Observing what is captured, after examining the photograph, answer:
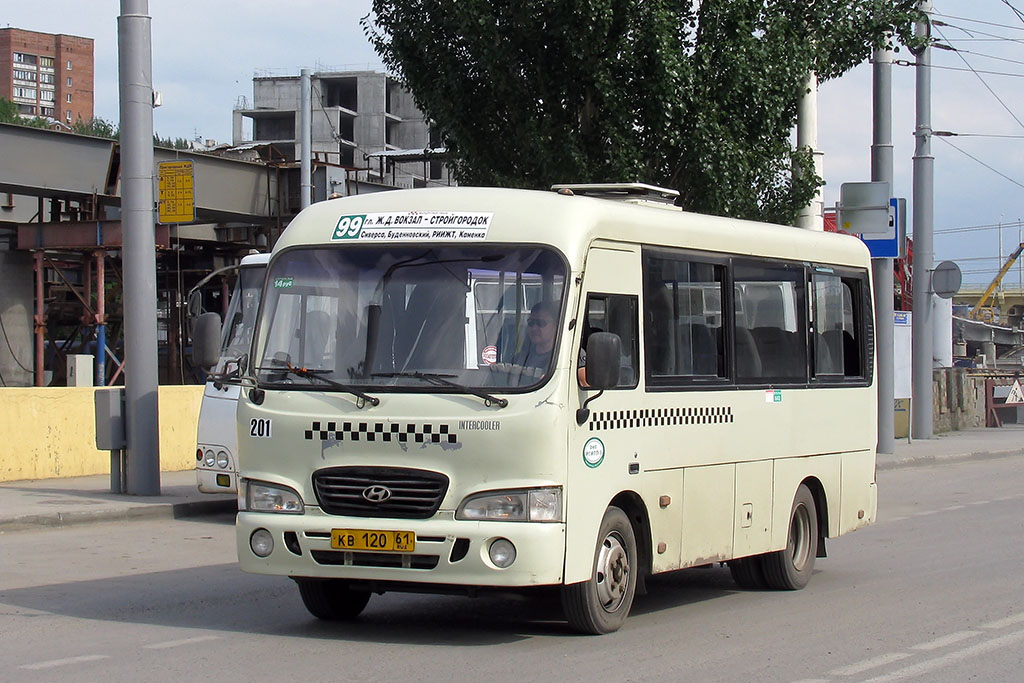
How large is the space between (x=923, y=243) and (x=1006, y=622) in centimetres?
→ 2133

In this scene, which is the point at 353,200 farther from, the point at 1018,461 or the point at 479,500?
the point at 1018,461

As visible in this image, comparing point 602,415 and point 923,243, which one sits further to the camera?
point 923,243

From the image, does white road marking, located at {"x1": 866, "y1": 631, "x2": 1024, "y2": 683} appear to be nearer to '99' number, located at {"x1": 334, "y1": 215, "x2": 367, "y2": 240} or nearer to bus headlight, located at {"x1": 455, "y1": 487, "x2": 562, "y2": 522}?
bus headlight, located at {"x1": 455, "y1": 487, "x2": 562, "y2": 522}

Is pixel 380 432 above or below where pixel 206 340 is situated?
below

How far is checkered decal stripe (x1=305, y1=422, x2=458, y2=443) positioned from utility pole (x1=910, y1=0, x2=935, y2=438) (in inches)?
896

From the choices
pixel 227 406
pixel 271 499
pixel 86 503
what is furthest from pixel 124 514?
pixel 271 499

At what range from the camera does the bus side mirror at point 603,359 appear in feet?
26.0

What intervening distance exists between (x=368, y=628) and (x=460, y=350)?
1957 mm

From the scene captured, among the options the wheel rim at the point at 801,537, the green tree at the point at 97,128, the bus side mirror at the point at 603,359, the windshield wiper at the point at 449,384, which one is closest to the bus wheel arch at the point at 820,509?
the wheel rim at the point at 801,537

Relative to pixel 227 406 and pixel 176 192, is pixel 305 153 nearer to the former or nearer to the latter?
pixel 176 192

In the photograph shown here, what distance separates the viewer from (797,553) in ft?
36.1

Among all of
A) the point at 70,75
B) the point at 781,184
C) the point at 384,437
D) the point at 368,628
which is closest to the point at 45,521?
the point at 368,628

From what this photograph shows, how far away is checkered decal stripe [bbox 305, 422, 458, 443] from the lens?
7926 mm

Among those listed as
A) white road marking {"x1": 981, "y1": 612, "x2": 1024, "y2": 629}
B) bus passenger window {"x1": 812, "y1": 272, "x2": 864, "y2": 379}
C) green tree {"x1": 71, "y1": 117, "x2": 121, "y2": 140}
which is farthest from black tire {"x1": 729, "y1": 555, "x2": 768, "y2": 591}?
green tree {"x1": 71, "y1": 117, "x2": 121, "y2": 140}
